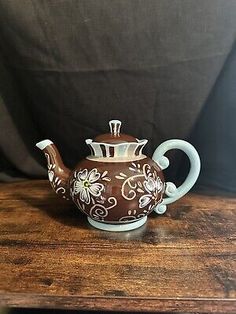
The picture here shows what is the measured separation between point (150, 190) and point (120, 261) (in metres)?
0.12

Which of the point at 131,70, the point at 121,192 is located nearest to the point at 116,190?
the point at 121,192

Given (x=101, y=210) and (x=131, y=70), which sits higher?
(x=131, y=70)

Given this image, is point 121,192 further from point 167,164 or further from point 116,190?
point 167,164

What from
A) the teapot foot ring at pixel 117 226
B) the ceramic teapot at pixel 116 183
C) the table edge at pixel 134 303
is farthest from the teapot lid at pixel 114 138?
the table edge at pixel 134 303

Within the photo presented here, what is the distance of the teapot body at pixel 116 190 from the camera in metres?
0.54

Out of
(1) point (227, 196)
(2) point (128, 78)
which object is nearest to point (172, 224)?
(1) point (227, 196)

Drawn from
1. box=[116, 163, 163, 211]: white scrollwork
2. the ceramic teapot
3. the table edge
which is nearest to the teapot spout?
the ceramic teapot

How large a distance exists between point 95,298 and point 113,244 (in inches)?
5.3

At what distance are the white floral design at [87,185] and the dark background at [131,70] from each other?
244 mm

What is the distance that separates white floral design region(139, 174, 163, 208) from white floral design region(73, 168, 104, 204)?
0.21 feet

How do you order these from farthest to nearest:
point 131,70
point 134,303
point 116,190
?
point 131,70
point 116,190
point 134,303

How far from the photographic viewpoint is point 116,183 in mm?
542

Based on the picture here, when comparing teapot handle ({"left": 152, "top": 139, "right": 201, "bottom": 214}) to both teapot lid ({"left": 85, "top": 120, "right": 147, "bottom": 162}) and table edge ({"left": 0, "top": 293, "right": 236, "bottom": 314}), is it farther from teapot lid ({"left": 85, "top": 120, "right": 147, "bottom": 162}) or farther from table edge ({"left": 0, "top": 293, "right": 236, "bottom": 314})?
table edge ({"left": 0, "top": 293, "right": 236, "bottom": 314})

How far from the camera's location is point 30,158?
86 cm
